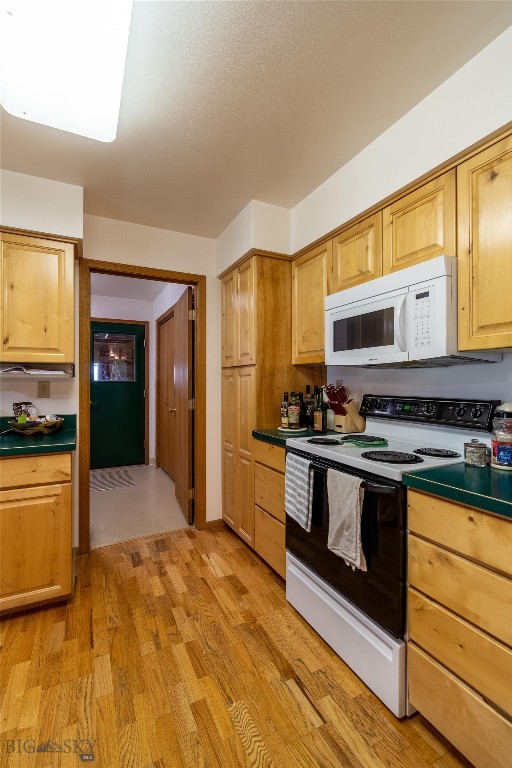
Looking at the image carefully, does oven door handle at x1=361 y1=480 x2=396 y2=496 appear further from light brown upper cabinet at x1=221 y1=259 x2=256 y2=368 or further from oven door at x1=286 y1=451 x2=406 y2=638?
light brown upper cabinet at x1=221 y1=259 x2=256 y2=368

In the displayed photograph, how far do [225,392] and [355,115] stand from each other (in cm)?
200

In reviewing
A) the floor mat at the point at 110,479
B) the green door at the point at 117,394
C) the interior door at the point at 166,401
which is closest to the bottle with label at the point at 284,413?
the interior door at the point at 166,401

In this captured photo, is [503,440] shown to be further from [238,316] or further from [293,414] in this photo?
[238,316]

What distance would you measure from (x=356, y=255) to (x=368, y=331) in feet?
1.54

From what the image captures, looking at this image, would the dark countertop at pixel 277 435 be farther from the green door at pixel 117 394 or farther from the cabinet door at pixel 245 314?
the green door at pixel 117 394

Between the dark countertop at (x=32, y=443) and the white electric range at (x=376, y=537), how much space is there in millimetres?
1247

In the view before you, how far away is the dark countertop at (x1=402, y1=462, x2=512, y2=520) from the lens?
1000mm

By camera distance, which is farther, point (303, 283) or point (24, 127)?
point (303, 283)

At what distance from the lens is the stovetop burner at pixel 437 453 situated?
1572mm

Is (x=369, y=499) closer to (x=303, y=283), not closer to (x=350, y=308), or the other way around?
(x=350, y=308)

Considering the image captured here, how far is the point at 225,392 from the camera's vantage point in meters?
2.99

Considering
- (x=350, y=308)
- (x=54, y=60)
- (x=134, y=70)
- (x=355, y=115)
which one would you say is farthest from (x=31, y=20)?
(x=350, y=308)

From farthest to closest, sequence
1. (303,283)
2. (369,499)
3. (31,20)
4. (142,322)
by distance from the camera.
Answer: (142,322) < (303,283) < (369,499) < (31,20)

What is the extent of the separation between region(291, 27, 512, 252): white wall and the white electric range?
1074 mm
